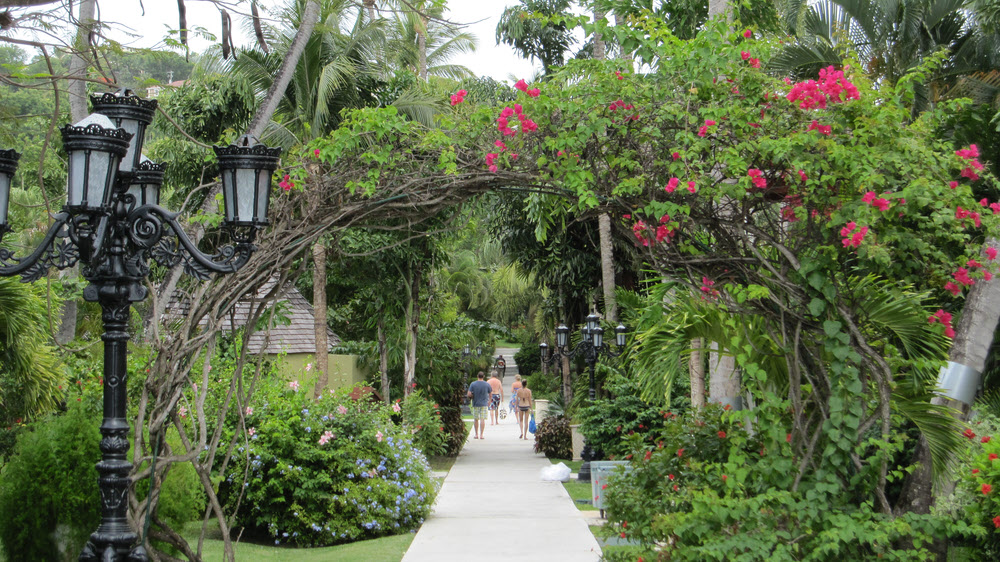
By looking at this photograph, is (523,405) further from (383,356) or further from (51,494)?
(51,494)

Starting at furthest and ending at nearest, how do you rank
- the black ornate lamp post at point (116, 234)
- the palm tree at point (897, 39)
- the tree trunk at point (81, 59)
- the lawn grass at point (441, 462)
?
1. the lawn grass at point (441, 462)
2. the palm tree at point (897, 39)
3. the tree trunk at point (81, 59)
4. the black ornate lamp post at point (116, 234)

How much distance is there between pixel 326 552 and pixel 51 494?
116 inches

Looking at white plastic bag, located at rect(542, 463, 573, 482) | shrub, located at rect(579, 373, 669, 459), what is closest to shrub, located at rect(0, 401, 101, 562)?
shrub, located at rect(579, 373, 669, 459)

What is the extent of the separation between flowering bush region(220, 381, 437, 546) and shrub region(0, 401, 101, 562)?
2.27 meters

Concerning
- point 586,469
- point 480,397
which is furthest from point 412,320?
point 480,397

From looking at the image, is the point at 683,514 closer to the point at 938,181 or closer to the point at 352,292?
the point at 938,181

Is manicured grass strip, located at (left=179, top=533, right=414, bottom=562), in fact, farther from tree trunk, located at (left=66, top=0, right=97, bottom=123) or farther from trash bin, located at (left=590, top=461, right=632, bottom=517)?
tree trunk, located at (left=66, top=0, right=97, bottom=123)

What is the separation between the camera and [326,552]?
897 centimetres

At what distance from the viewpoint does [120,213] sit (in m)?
4.48

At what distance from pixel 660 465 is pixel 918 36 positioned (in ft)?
30.0

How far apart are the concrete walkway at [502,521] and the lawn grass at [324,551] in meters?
0.20

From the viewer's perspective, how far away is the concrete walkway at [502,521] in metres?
8.52

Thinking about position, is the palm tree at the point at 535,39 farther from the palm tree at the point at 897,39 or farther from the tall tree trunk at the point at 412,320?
the palm tree at the point at 897,39

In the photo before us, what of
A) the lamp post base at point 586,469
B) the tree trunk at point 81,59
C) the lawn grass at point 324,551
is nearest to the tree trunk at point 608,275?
the lamp post base at point 586,469
